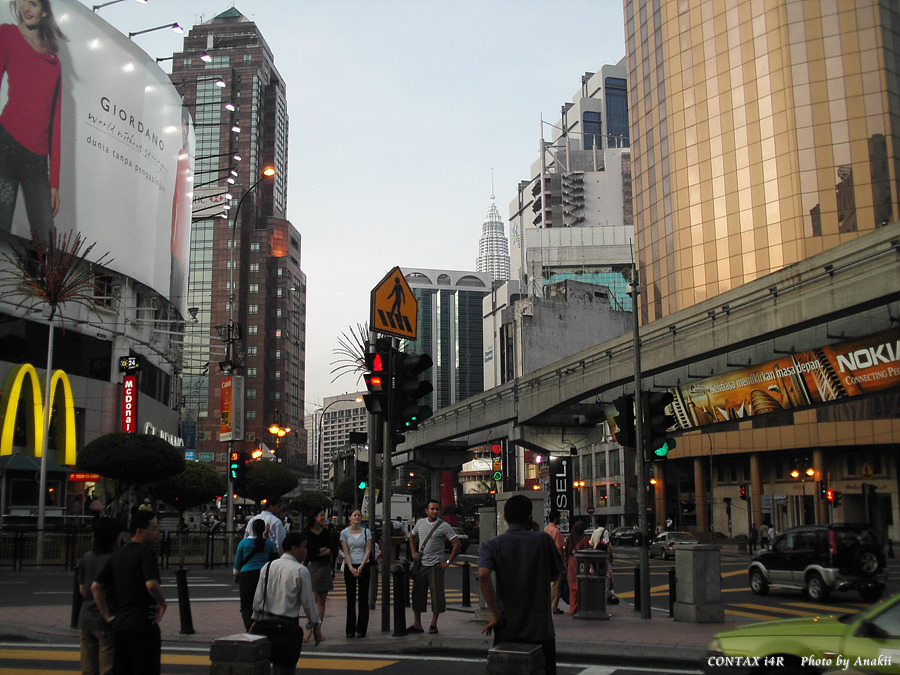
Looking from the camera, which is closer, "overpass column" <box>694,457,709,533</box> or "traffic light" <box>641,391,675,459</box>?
"traffic light" <box>641,391,675,459</box>

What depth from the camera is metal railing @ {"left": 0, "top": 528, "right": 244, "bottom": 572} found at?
25.7 m

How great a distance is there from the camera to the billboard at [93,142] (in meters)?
43.5

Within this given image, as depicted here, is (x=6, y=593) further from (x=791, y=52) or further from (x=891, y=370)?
(x=791, y=52)

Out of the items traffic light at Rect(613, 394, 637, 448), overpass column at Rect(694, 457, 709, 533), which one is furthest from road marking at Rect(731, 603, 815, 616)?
overpass column at Rect(694, 457, 709, 533)

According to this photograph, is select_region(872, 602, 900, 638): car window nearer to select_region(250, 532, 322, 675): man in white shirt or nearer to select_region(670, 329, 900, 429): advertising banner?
select_region(250, 532, 322, 675): man in white shirt

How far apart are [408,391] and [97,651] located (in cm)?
671

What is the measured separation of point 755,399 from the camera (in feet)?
93.8

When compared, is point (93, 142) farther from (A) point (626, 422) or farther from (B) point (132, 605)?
(B) point (132, 605)

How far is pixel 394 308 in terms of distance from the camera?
13469mm

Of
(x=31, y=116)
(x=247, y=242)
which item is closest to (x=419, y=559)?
(x=31, y=116)

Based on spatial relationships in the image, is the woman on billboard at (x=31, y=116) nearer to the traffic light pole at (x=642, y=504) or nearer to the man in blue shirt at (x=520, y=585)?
the traffic light pole at (x=642, y=504)

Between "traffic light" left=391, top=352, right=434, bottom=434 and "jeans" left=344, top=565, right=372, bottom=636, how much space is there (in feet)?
7.45

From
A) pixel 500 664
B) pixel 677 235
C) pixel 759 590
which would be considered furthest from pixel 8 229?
pixel 677 235

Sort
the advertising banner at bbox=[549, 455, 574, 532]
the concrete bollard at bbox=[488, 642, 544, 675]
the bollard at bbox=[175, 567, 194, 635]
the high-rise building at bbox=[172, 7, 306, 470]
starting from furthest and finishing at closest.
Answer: the high-rise building at bbox=[172, 7, 306, 470]
the advertising banner at bbox=[549, 455, 574, 532]
the bollard at bbox=[175, 567, 194, 635]
the concrete bollard at bbox=[488, 642, 544, 675]
